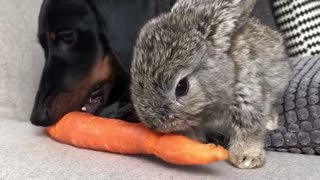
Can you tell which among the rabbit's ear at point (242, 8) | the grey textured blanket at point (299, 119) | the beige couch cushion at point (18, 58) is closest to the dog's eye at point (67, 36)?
the beige couch cushion at point (18, 58)

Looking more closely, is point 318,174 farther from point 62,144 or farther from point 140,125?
point 62,144

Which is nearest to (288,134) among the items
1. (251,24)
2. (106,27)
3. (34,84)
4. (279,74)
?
(279,74)

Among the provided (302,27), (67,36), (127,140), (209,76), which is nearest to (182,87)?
(209,76)

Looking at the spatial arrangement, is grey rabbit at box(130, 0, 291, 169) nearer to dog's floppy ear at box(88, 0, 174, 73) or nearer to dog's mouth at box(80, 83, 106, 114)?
dog's floppy ear at box(88, 0, 174, 73)

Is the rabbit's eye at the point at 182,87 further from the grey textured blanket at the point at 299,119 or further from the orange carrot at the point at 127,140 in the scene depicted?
the grey textured blanket at the point at 299,119

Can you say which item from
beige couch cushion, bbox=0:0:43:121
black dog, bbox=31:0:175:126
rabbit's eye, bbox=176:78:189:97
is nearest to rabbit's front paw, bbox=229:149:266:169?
rabbit's eye, bbox=176:78:189:97

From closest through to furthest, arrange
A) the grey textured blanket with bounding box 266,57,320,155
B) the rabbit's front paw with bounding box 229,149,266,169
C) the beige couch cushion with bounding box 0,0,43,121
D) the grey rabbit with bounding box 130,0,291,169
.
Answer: the grey rabbit with bounding box 130,0,291,169
the rabbit's front paw with bounding box 229,149,266,169
the grey textured blanket with bounding box 266,57,320,155
the beige couch cushion with bounding box 0,0,43,121
